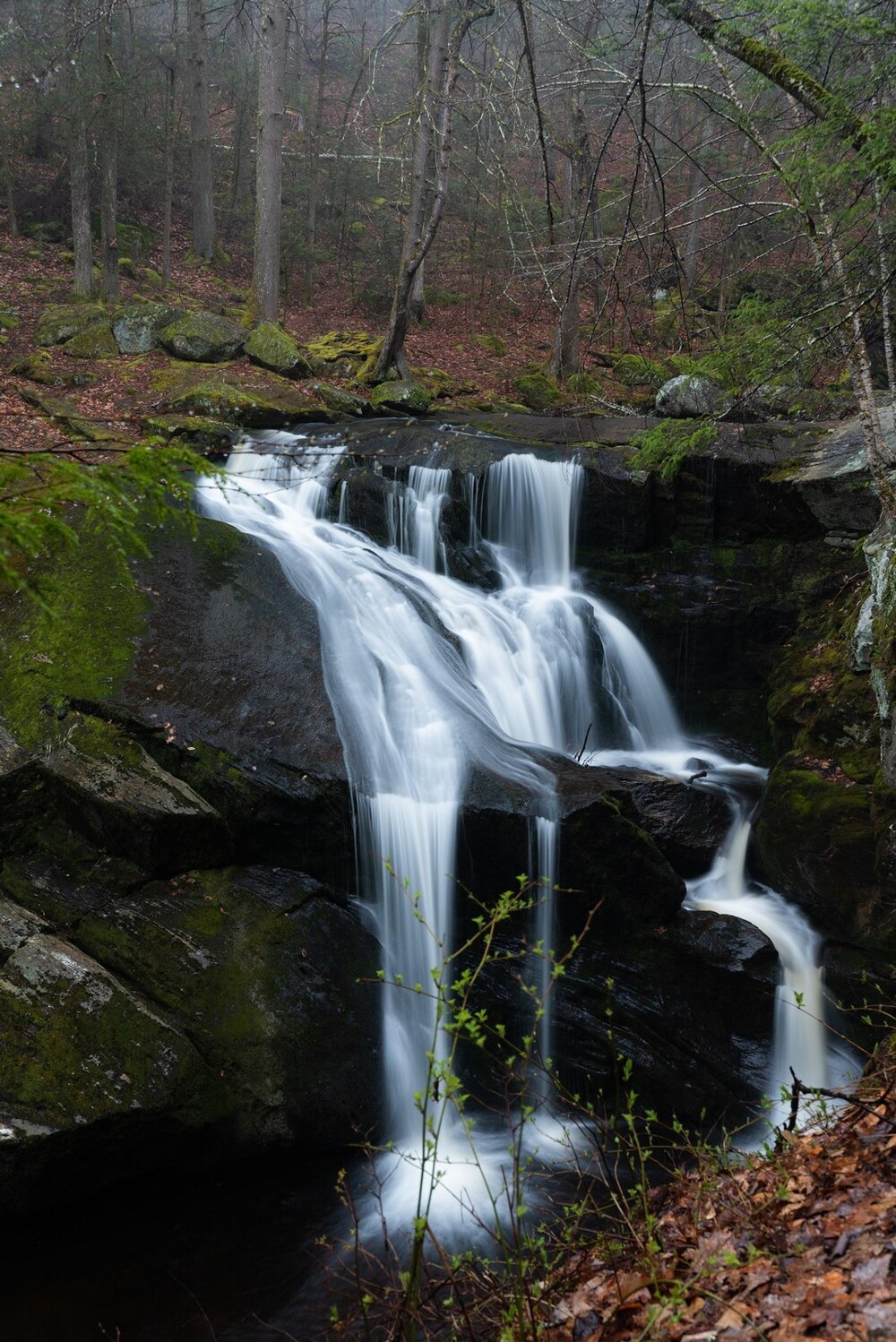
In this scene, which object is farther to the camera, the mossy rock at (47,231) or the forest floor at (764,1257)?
the mossy rock at (47,231)

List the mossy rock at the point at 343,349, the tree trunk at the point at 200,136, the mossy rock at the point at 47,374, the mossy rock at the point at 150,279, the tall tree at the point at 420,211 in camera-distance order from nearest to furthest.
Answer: the mossy rock at the point at 47,374, the tall tree at the point at 420,211, the mossy rock at the point at 343,349, the mossy rock at the point at 150,279, the tree trunk at the point at 200,136

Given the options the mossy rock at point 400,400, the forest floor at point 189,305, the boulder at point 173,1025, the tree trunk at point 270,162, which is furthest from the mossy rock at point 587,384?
the boulder at point 173,1025

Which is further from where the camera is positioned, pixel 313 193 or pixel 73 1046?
pixel 313 193

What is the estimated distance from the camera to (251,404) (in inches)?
476

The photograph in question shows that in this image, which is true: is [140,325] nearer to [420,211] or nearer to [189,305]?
[189,305]

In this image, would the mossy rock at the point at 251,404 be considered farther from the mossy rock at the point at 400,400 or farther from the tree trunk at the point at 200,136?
the tree trunk at the point at 200,136

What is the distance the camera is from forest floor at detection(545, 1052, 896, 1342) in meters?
2.29

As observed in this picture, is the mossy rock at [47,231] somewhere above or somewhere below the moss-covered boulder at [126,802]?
above

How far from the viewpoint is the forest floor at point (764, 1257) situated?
2293 mm

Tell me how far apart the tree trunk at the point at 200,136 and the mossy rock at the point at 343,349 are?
198 inches

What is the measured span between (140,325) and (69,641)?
9.33 metres

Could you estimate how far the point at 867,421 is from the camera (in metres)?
7.20

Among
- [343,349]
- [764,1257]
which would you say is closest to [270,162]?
[343,349]

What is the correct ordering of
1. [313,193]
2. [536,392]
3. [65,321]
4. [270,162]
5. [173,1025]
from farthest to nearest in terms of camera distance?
[313,193] → [536,392] → [270,162] → [65,321] → [173,1025]
